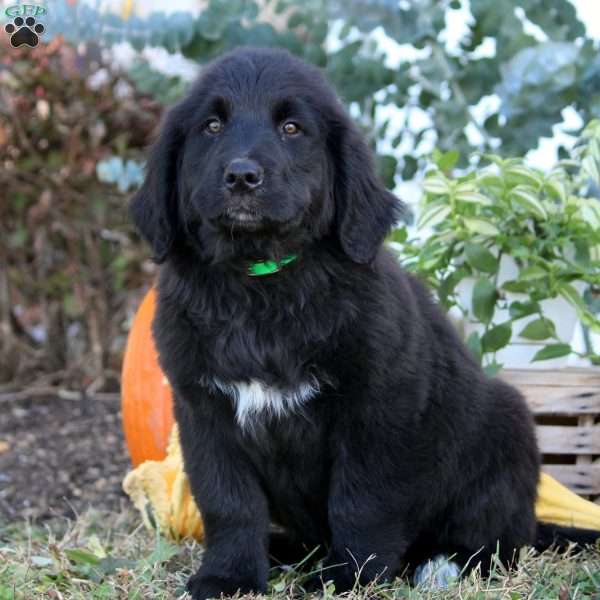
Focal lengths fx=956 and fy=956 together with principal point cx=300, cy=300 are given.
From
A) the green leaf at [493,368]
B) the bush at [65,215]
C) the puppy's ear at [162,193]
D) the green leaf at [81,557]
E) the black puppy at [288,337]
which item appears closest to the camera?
the black puppy at [288,337]

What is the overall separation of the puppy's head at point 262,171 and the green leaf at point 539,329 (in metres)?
0.90

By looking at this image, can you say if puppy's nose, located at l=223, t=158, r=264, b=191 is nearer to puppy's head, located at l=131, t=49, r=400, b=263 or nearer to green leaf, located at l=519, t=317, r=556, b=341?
puppy's head, located at l=131, t=49, r=400, b=263

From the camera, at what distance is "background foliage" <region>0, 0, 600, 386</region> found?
4.40m

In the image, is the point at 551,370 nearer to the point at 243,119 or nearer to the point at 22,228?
the point at 243,119

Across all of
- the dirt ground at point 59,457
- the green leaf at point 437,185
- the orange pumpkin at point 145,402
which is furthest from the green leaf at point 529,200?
the dirt ground at point 59,457

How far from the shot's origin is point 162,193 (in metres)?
2.72

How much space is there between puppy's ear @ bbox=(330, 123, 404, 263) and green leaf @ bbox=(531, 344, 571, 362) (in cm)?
98

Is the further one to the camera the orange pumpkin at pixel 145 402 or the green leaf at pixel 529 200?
the orange pumpkin at pixel 145 402

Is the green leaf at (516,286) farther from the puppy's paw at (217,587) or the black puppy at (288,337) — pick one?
the puppy's paw at (217,587)

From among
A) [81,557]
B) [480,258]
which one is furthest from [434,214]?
[81,557]

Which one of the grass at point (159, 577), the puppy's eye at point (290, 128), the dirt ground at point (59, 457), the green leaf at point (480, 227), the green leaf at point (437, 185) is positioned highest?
the puppy's eye at point (290, 128)

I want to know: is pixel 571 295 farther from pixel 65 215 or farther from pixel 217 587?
pixel 65 215

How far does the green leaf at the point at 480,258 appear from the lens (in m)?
3.42

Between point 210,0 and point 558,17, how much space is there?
5.47 feet
